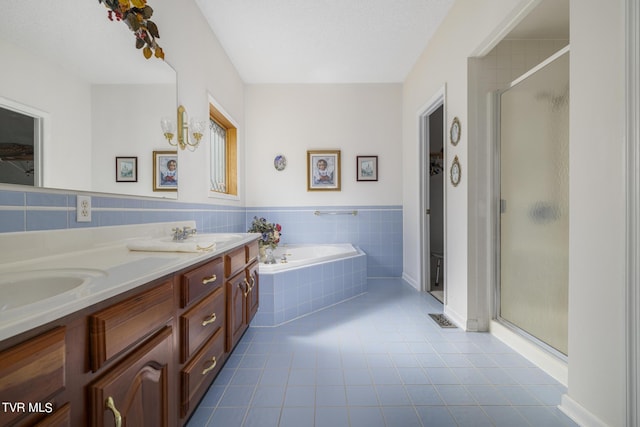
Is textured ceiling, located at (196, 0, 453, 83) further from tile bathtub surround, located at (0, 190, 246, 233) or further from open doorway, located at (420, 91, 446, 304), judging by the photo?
tile bathtub surround, located at (0, 190, 246, 233)

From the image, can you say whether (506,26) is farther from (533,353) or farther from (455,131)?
(533,353)

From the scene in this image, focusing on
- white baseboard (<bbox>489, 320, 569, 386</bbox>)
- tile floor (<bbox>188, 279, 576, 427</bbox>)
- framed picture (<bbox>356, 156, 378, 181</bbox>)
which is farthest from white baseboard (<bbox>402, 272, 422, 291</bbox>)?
framed picture (<bbox>356, 156, 378, 181</bbox>)

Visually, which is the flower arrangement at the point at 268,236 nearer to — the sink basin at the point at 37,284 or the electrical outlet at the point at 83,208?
the electrical outlet at the point at 83,208

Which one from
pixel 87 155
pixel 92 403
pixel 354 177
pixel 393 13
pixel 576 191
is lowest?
pixel 92 403

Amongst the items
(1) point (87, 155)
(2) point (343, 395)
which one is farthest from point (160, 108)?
(2) point (343, 395)

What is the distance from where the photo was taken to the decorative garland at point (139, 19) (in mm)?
1368

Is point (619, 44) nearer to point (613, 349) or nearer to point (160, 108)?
point (613, 349)

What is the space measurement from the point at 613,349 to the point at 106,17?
8.39 feet

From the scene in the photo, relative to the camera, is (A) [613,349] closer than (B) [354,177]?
Yes

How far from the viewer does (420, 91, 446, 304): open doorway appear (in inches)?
129

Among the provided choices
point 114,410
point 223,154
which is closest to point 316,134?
point 223,154

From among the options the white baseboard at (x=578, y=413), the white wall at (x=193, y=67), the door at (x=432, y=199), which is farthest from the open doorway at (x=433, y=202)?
the white wall at (x=193, y=67)

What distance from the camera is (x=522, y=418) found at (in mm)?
1338

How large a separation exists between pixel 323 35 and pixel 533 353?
3.06 m
